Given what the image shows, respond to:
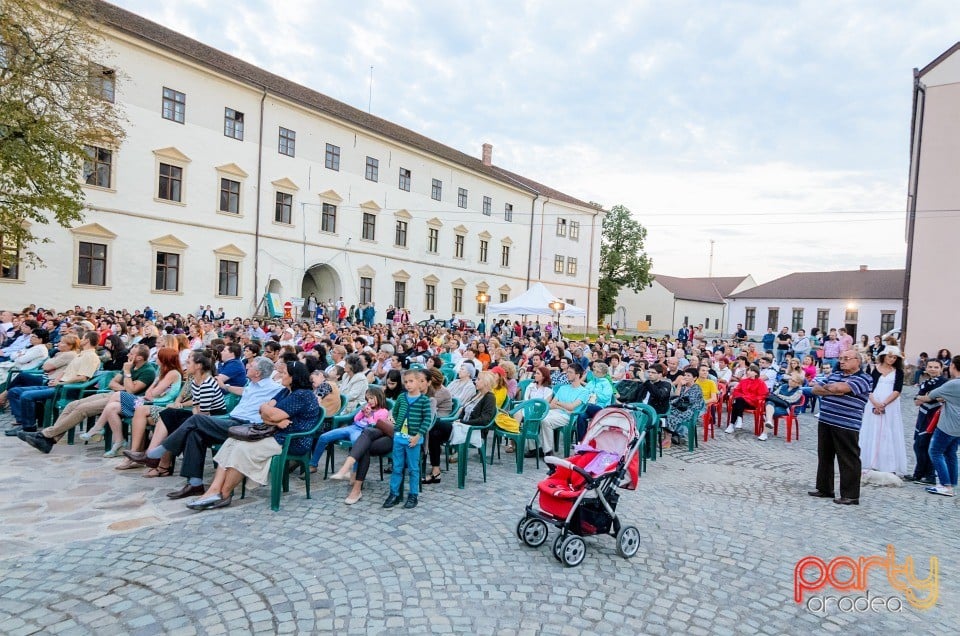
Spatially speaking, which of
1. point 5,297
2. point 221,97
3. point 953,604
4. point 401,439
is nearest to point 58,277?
point 5,297

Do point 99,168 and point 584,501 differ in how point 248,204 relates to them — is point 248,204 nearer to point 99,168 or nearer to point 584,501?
point 99,168

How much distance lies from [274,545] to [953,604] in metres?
5.08

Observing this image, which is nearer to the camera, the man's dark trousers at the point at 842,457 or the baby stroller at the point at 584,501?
the baby stroller at the point at 584,501

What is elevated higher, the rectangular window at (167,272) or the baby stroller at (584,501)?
the rectangular window at (167,272)

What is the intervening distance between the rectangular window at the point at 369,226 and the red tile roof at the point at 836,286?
1690 inches

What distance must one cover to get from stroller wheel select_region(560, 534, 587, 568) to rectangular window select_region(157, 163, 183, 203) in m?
25.4

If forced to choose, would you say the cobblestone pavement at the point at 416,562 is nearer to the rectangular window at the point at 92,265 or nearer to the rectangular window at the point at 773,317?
the rectangular window at the point at 92,265

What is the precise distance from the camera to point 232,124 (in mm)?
26594

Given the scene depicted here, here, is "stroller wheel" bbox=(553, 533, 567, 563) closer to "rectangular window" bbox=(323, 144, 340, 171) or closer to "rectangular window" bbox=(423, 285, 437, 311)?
"rectangular window" bbox=(323, 144, 340, 171)

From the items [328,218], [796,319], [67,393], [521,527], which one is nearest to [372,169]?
[328,218]

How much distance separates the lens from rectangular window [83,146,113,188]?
21.9 meters

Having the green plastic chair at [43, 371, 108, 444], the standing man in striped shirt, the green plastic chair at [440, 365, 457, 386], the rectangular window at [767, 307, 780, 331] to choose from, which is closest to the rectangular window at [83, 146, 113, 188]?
the green plastic chair at [43, 371, 108, 444]

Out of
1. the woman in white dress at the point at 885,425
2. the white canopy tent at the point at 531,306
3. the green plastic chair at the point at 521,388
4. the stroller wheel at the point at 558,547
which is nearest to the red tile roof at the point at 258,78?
the white canopy tent at the point at 531,306

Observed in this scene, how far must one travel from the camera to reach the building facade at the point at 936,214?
774 inches
